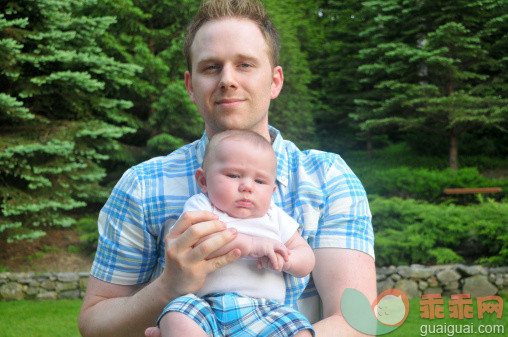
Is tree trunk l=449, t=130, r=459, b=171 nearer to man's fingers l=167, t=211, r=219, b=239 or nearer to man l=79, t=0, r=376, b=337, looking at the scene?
man l=79, t=0, r=376, b=337

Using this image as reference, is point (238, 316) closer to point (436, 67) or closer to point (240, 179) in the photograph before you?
point (240, 179)

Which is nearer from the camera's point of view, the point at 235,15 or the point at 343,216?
the point at 343,216

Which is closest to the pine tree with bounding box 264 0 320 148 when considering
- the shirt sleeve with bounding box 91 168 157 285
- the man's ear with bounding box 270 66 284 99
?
the man's ear with bounding box 270 66 284 99

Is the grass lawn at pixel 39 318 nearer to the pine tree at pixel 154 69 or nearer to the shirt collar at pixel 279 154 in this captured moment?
the pine tree at pixel 154 69

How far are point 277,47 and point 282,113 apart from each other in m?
14.0

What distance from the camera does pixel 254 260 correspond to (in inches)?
64.8

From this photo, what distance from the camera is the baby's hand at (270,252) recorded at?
1.58 metres

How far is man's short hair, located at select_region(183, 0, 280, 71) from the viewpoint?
1.98 metres

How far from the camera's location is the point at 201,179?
1834mm

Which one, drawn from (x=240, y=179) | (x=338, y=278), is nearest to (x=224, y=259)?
(x=240, y=179)

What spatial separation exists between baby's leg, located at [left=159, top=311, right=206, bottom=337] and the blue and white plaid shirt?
40cm

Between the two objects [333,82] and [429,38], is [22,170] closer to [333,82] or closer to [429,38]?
[429,38]

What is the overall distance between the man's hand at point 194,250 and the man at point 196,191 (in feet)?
0.50

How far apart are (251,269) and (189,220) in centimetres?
28
